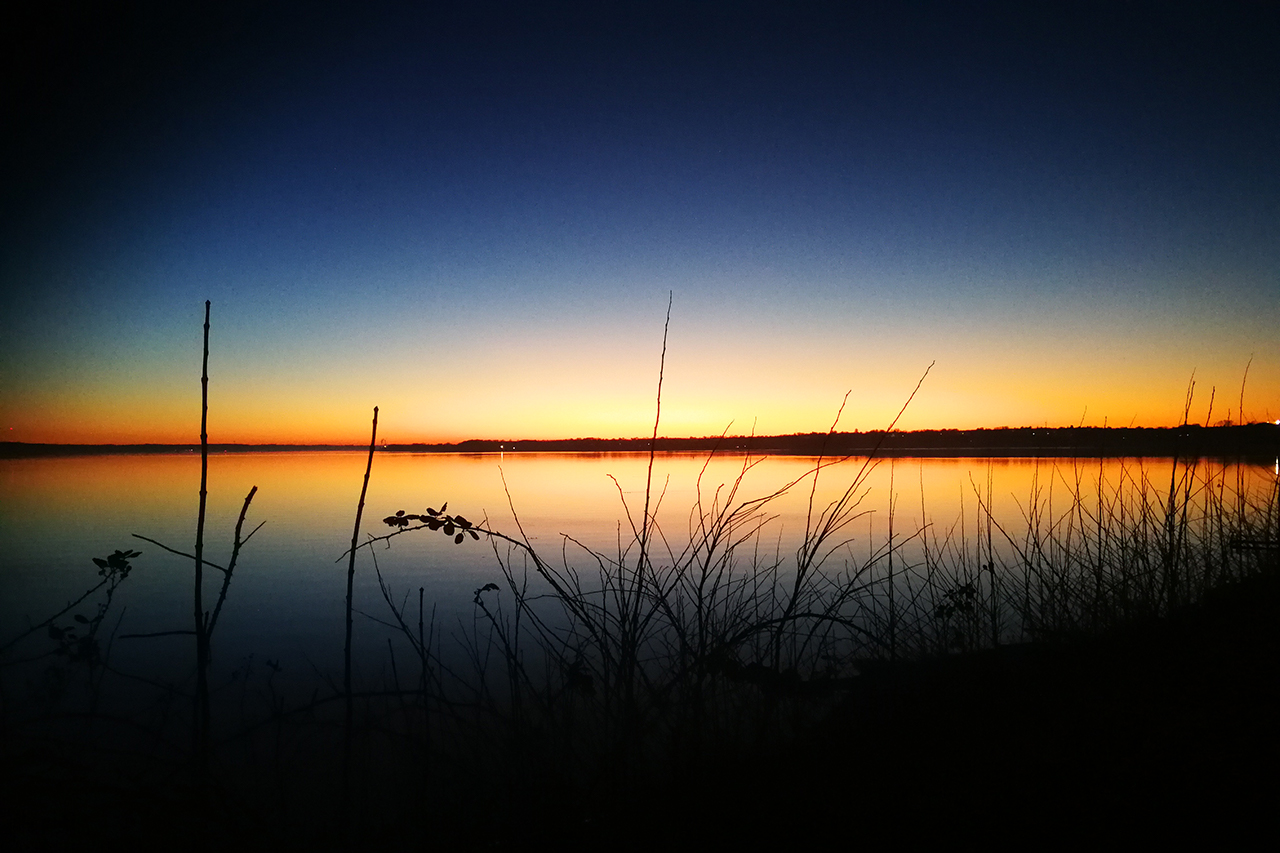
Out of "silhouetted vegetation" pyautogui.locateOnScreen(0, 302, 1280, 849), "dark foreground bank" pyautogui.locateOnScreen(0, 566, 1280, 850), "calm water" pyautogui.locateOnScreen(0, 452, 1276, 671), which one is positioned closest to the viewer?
"dark foreground bank" pyautogui.locateOnScreen(0, 566, 1280, 850)

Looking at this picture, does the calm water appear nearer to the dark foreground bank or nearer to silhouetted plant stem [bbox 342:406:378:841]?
silhouetted plant stem [bbox 342:406:378:841]

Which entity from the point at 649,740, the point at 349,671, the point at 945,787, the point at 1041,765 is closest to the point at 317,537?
the point at 649,740

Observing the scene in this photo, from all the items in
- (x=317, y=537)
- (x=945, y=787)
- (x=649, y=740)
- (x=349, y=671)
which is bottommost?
(x=317, y=537)

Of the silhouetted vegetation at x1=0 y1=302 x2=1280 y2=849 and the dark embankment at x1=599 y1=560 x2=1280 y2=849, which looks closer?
the dark embankment at x1=599 y1=560 x2=1280 y2=849

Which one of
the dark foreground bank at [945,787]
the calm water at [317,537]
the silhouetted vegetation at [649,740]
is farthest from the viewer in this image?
the calm water at [317,537]

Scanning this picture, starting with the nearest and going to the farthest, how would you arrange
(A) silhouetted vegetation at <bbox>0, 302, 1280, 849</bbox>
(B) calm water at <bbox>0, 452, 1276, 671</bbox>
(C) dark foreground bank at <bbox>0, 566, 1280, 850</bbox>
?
(C) dark foreground bank at <bbox>0, 566, 1280, 850</bbox>, (A) silhouetted vegetation at <bbox>0, 302, 1280, 849</bbox>, (B) calm water at <bbox>0, 452, 1276, 671</bbox>

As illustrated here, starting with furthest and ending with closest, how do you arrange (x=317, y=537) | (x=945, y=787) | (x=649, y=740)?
(x=317, y=537), (x=649, y=740), (x=945, y=787)

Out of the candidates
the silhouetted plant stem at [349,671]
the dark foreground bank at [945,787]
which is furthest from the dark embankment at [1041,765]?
the silhouetted plant stem at [349,671]

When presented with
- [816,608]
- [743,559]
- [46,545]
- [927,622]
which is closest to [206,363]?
[927,622]

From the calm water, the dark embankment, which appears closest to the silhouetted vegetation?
the dark embankment

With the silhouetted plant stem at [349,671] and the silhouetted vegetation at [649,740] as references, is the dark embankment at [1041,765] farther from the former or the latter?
the silhouetted plant stem at [349,671]

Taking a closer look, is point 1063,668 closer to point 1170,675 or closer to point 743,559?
point 1170,675

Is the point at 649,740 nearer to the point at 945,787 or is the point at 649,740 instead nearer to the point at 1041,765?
the point at 945,787

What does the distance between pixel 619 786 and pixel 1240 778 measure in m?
2.07
